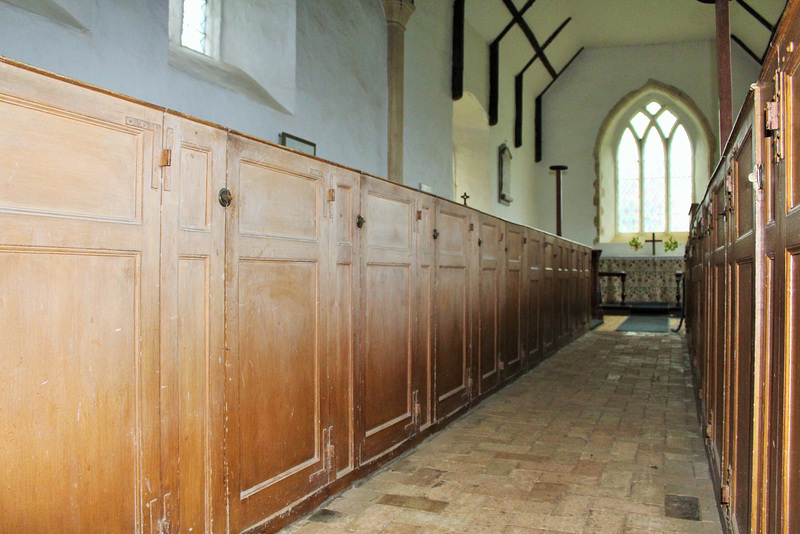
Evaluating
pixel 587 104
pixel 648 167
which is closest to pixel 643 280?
pixel 648 167

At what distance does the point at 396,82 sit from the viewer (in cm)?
751

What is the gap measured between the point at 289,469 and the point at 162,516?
1.97 ft

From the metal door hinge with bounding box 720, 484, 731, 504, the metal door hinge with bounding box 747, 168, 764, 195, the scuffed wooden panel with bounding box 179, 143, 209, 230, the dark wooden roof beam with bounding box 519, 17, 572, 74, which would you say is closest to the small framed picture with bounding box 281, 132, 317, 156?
the scuffed wooden panel with bounding box 179, 143, 209, 230

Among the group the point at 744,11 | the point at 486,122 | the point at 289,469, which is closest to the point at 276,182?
the point at 289,469

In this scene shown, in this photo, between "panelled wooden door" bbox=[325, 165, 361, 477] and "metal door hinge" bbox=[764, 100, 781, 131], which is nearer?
"metal door hinge" bbox=[764, 100, 781, 131]

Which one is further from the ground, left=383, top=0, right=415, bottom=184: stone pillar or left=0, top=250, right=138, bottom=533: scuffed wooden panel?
left=383, top=0, right=415, bottom=184: stone pillar

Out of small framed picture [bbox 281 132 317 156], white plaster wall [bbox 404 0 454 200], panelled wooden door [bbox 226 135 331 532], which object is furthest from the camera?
white plaster wall [bbox 404 0 454 200]

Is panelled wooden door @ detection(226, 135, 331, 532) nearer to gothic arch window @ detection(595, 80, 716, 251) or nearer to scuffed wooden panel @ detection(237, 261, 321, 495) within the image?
scuffed wooden panel @ detection(237, 261, 321, 495)

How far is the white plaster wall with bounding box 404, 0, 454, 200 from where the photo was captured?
323 inches

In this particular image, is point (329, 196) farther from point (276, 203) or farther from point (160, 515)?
point (160, 515)

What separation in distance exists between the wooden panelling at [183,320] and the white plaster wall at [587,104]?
12965mm

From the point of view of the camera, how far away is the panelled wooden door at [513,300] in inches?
193

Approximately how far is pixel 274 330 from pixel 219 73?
10.8 ft

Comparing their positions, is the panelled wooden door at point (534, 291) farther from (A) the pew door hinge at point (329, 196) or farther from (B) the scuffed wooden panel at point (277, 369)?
(B) the scuffed wooden panel at point (277, 369)
